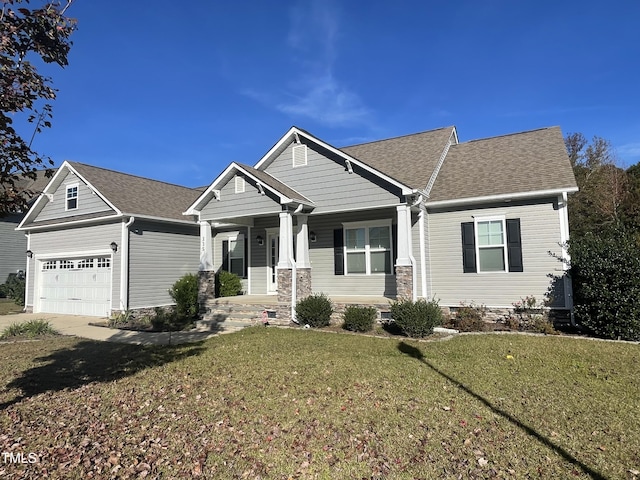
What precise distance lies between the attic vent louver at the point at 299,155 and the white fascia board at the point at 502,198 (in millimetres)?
4433

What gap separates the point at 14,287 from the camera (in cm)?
2197

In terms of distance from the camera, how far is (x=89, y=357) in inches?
344

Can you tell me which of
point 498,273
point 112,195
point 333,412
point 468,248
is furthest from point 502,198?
point 112,195

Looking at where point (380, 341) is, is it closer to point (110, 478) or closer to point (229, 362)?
point (229, 362)

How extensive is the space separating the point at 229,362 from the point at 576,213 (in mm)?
24814

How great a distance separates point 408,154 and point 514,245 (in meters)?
5.36

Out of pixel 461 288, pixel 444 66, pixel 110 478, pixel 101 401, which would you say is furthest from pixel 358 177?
Result: pixel 110 478

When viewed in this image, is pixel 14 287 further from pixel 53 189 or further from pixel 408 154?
pixel 408 154

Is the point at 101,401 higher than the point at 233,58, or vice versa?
the point at 233,58

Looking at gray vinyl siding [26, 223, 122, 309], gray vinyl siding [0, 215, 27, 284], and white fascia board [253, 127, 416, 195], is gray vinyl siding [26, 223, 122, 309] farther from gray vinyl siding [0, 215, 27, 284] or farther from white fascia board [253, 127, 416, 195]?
gray vinyl siding [0, 215, 27, 284]

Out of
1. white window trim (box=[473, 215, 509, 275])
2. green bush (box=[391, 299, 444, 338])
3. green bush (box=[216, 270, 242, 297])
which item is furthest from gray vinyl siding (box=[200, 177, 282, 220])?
white window trim (box=[473, 215, 509, 275])

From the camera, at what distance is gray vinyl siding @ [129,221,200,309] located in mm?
15250

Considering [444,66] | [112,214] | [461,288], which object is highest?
[444,66]

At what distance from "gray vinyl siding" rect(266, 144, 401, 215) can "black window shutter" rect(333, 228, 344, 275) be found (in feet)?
5.20
